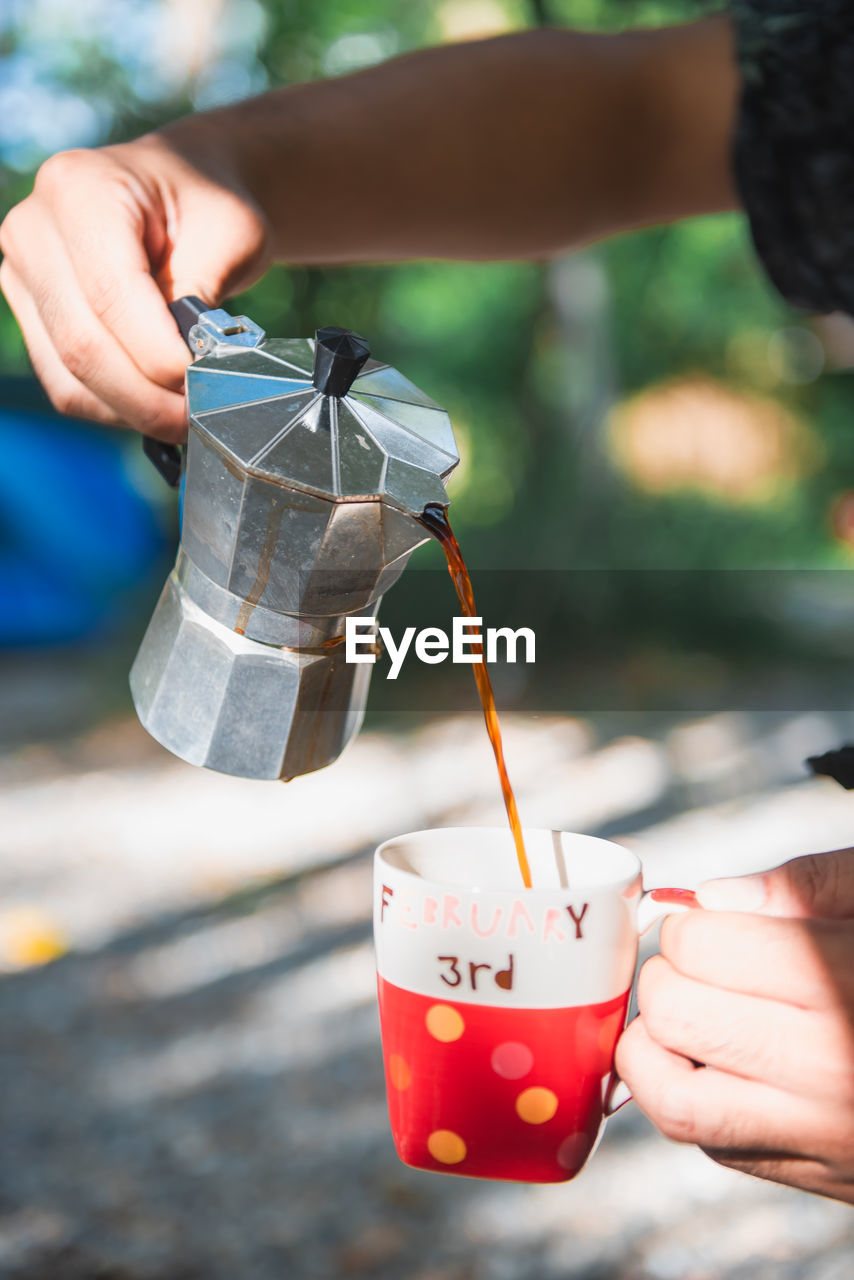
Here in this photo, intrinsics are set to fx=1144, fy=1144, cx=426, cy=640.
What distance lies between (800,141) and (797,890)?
0.63m

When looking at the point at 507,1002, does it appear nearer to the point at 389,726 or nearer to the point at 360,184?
the point at 360,184

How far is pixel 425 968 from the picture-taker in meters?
0.54

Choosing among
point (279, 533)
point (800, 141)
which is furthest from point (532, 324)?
point (279, 533)

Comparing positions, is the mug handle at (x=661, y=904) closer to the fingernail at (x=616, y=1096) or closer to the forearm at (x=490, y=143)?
the fingernail at (x=616, y=1096)

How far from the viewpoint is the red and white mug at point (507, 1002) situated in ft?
1.74

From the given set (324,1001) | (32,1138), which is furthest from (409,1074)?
(324,1001)

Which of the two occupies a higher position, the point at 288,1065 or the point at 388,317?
the point at 388,317

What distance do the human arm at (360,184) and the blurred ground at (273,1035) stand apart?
108cm

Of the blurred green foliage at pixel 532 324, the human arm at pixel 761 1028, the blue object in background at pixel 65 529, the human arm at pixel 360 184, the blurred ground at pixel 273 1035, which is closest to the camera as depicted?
the human arm at pixel 761 1028

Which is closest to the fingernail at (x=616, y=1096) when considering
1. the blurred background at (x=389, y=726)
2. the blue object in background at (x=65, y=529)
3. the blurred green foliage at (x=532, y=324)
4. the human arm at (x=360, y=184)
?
the human arm at (x=360, y=184)

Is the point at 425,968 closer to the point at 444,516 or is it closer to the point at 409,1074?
the point at 409,1074

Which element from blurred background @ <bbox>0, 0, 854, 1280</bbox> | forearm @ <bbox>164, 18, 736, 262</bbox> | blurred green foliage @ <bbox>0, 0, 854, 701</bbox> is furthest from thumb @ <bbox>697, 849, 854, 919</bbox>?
blurred green foliage @ <bbox>0, 0, 854, 701</bbox>

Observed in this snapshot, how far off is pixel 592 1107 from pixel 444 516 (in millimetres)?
307

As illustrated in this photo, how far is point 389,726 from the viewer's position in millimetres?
3119
